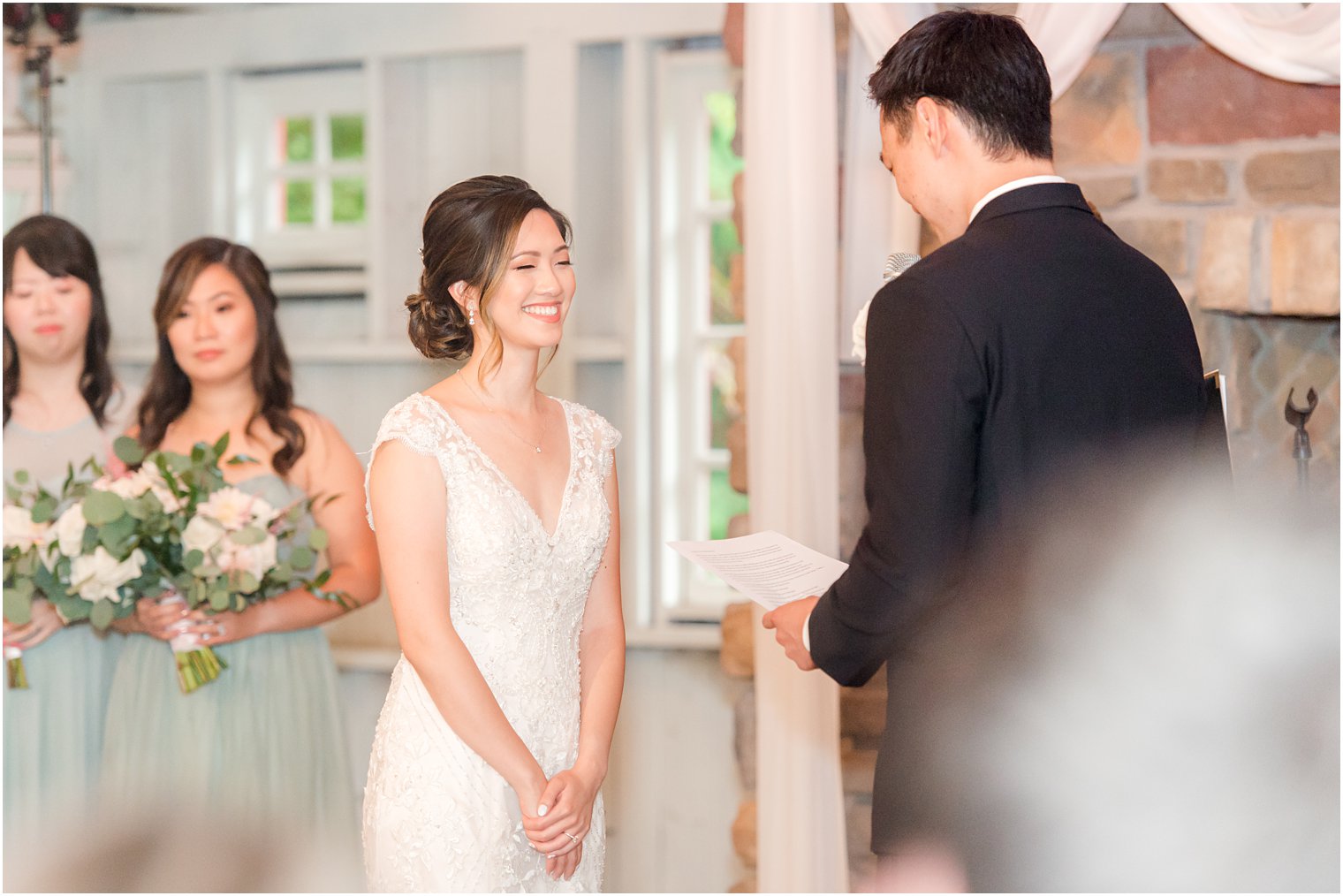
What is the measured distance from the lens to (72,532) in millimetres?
2873

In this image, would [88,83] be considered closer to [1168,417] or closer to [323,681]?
[323,681]

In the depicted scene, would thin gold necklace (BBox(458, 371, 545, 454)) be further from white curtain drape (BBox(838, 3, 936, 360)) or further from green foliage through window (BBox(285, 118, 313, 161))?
green foliage through window (BBox(285, 118, 313, 161))

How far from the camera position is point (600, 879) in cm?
205

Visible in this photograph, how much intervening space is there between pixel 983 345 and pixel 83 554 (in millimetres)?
2210

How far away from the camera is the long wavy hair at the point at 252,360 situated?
322cm

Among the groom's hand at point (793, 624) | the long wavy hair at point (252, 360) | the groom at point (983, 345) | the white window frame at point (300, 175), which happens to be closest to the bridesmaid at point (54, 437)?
the long wavy hair at point (252, 360)

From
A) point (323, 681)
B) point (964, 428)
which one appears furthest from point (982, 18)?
point (323, 681)

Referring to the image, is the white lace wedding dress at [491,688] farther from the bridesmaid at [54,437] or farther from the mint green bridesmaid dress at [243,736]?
the bridesmaid at [54,437]

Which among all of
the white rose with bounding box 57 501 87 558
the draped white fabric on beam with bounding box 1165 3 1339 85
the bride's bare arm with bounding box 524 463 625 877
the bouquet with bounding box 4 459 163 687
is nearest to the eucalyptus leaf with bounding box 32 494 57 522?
the bouquet with bounding box 4 459 163 687

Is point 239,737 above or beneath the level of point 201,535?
beneath

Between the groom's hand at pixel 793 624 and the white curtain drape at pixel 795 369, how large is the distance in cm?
89

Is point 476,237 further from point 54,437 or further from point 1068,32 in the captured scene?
point 54,437

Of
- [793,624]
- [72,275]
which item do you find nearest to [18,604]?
[72,275]

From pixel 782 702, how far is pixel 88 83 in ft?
9.17
